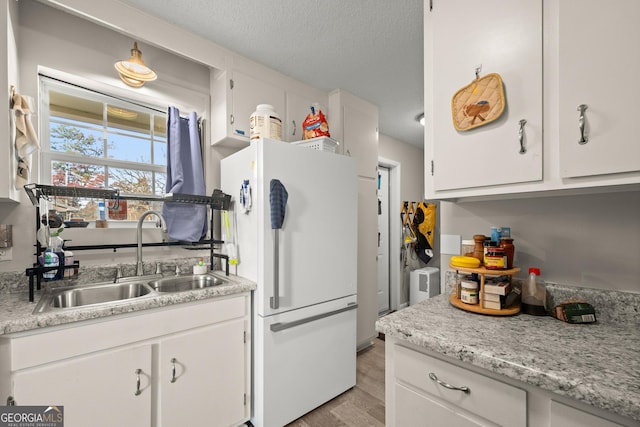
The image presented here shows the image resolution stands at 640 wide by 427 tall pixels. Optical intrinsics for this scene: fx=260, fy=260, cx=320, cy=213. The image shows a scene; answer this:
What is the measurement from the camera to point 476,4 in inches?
40.0

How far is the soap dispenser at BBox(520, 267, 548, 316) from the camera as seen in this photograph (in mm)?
999

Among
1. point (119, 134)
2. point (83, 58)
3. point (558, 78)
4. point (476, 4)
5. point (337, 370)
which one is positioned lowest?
point (337, 370)

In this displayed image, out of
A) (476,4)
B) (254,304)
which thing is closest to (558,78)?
(476,4)

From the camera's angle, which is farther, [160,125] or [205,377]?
[160,125]

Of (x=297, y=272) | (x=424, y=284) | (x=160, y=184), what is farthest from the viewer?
(x=424, y=284)

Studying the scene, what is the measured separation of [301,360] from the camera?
1.68 metres

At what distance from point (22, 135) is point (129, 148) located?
65 cm

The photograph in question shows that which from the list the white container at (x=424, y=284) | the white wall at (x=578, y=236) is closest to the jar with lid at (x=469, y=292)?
the white wall at (x=578, y=236)

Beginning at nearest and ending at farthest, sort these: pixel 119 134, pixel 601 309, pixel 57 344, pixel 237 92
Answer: pixel 601 309 < pixel 57 344 < pixel 119 134 < pixel 237 92

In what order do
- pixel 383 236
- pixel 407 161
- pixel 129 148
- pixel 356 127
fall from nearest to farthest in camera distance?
pixel 129 148 → pixel 356 127 → pixel 383 236 → pixel 407 161

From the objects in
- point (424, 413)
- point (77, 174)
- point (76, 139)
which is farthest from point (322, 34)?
point (424, 413)

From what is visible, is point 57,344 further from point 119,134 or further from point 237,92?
point 237,92

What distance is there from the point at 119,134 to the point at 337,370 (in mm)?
2308

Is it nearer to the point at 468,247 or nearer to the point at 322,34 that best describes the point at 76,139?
the point at 322,34
